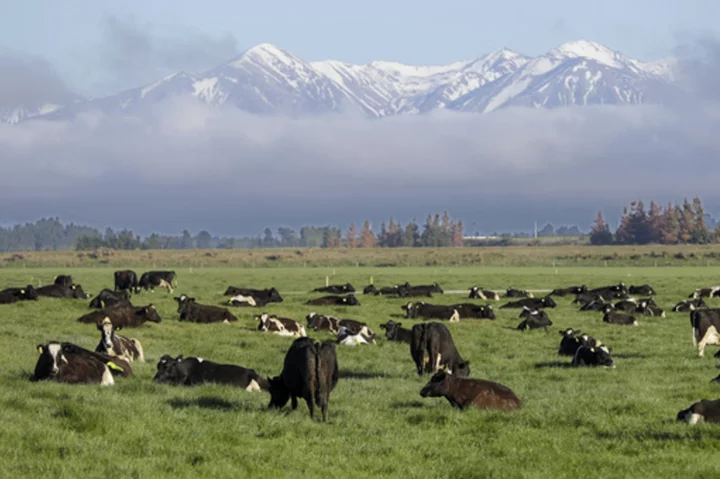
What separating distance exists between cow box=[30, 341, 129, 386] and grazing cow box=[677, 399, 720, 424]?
10.9 m

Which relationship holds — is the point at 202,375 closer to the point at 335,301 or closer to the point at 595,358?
the point at 595,358

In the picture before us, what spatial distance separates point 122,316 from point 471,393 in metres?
17.5

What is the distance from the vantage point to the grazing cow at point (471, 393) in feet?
56.3

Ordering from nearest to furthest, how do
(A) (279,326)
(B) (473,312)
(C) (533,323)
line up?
(A) (279,326), (C) (533,323), (B) (473,312)

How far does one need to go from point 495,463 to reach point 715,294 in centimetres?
4445

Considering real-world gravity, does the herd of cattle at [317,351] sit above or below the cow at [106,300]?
below

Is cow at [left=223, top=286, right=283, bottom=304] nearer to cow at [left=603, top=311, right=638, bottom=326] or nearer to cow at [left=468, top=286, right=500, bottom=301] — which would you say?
cow at [left=468, top=286, right=500, bottom=301]

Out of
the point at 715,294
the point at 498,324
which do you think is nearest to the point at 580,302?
the point at 715,294

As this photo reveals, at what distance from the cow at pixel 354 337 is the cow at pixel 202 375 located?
394 inches

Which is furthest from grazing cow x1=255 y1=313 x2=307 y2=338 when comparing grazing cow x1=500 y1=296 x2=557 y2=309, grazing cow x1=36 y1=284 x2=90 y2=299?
grazing cow x1=500 y1=296 x2=557 y2=309

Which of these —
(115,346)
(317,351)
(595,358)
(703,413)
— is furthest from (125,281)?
(703,413)

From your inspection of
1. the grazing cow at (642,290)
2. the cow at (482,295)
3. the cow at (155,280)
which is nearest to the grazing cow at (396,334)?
the cow at (482,295)

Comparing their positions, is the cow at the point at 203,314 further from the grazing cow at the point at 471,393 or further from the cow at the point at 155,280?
the cow at the point at 155,280

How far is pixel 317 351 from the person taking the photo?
52.5 feet
